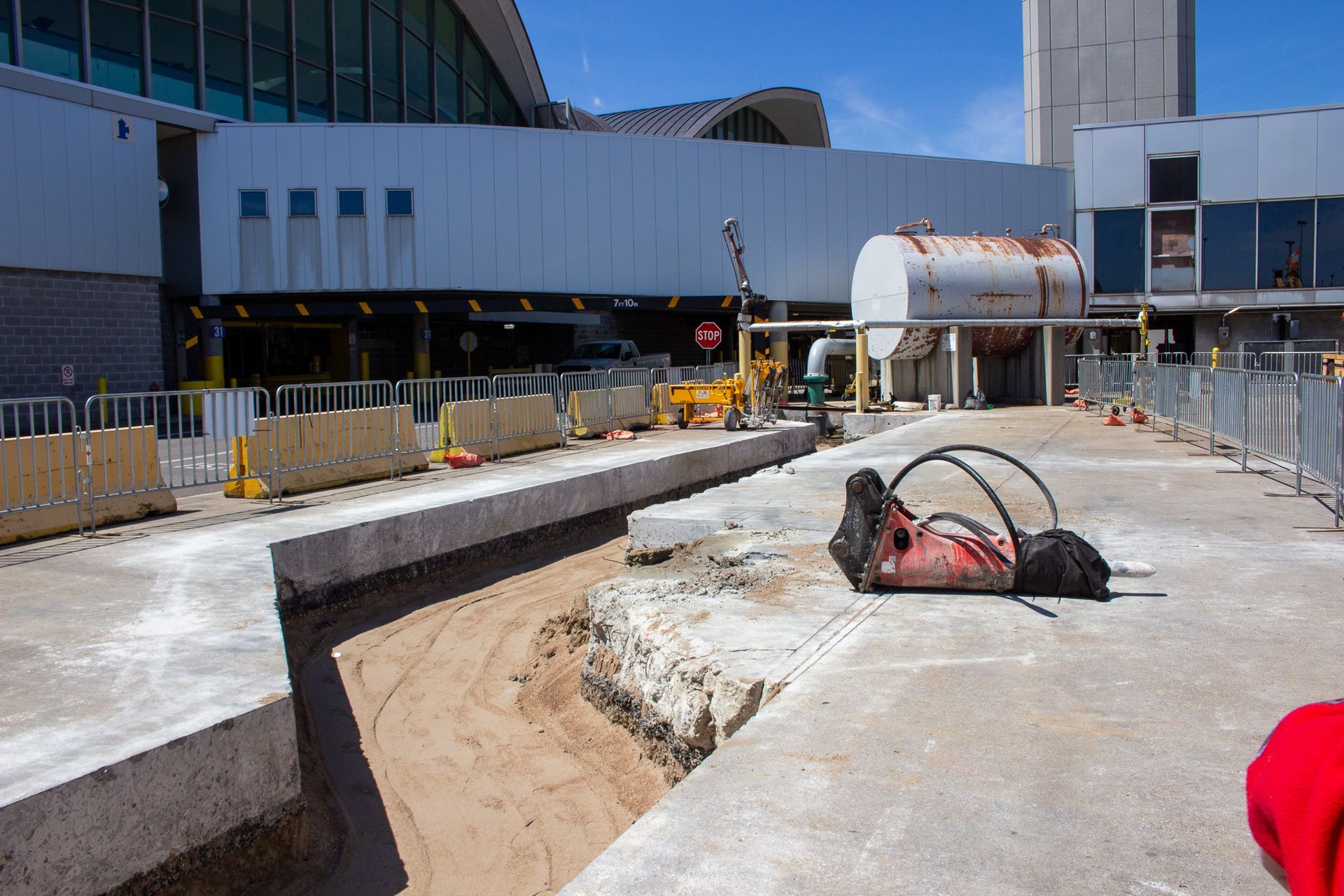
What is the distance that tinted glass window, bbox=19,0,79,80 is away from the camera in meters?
25.6

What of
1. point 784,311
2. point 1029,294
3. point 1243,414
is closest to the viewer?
point 1243,414

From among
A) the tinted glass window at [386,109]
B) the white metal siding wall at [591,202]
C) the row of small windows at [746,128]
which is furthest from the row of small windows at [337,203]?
the row of small windows at [746,128]

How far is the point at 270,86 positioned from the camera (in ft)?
103

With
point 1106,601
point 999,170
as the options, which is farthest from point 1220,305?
point 1106,601

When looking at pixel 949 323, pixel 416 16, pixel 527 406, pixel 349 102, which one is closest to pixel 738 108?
pixel 416 16

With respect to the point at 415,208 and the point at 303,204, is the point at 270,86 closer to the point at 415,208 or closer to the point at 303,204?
the point at 303,204

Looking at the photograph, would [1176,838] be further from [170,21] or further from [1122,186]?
[1122,186]

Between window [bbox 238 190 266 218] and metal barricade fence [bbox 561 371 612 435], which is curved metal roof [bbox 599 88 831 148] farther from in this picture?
metal barricade fence [bbox 561 371 612 435]

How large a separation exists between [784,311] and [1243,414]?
21274 mm

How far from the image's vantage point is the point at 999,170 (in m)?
35.6

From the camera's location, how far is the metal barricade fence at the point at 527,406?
16356mm

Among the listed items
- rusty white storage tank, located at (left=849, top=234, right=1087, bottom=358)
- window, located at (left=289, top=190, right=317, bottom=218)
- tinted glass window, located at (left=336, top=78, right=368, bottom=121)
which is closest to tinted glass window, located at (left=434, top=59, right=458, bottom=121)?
tinted glass window, located at (left=336, top=78, right=368, bottom=121)

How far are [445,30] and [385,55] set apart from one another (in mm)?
4629

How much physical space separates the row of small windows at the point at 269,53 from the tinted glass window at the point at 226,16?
29 mm
